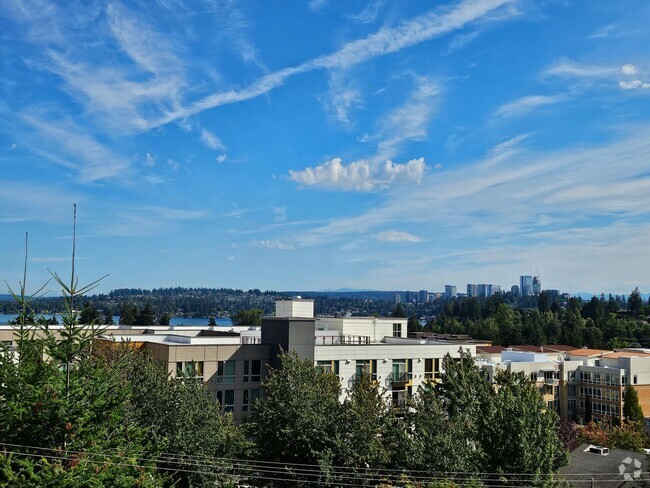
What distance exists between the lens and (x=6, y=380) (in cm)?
1753

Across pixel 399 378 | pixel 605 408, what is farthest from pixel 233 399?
pixel 605 408

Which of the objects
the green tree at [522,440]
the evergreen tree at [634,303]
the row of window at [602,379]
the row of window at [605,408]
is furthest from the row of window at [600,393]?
the evergreen tree at [634,303]

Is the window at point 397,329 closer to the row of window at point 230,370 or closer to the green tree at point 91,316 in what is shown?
the row of window at point 230,370

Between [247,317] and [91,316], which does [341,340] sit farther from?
[247,317]

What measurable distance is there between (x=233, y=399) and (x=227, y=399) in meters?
0.41

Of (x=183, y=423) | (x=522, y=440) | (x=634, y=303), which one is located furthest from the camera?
(x=634, y=303)

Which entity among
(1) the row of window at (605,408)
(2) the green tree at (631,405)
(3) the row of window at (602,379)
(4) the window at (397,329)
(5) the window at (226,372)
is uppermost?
(4) the window at (397,329)

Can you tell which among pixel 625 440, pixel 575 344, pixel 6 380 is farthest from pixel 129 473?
pixel 575 344

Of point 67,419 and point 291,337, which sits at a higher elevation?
point 291,337

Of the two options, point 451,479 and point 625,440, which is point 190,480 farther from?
point 625,440

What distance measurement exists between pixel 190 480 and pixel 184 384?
4620 mm

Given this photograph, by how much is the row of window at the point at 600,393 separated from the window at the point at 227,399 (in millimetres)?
48777

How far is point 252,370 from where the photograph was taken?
39531 millimetres

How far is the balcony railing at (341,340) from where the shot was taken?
4575cm
